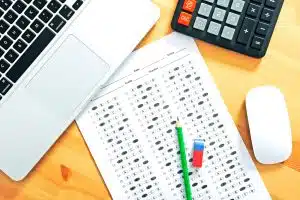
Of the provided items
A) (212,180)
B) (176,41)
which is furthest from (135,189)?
(176,41)

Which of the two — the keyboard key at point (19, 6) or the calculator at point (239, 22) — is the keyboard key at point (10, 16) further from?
the calculator at point (239, 22)

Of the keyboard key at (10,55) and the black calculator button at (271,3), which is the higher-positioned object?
the black calculator button at (271,3)

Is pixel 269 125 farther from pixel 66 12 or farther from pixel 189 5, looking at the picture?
pixel 66 12

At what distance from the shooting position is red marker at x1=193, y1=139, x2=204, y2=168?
2.26ft

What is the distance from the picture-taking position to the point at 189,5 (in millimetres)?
684

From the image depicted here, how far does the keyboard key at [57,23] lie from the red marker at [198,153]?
0.24m

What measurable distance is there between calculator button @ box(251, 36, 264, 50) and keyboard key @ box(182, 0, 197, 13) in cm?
9

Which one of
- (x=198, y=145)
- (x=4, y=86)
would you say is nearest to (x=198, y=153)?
(x=198, y=145)

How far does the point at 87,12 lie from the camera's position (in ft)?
2.17

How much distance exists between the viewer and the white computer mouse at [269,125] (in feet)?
→ 2.19

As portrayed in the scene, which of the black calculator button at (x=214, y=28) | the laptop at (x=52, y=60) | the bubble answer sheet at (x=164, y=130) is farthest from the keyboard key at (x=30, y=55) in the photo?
the black calculator button at (x=214, y=28)

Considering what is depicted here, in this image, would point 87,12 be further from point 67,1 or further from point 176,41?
point 176,41

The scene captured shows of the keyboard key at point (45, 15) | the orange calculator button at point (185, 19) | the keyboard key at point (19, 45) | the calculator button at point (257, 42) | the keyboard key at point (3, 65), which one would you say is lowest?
the keyboard key at point (3, 65)

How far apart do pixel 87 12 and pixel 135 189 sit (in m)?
0.25
